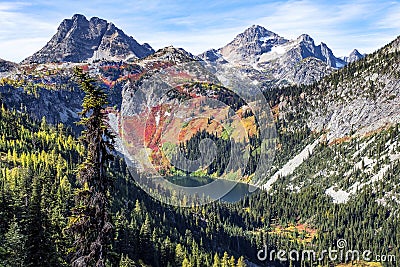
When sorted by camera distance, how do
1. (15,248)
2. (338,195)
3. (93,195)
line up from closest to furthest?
(93,195) < (15,248) < (338,195)

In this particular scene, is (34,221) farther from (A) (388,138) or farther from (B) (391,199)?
(A) (388,138)

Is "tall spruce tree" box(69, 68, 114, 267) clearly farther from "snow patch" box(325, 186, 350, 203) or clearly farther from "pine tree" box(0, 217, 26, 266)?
"snow patch" box(325, 186, 350, 203)

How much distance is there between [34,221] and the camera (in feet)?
117

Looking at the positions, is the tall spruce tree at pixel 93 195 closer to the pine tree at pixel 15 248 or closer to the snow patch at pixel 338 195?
the pine tree at pixel 15 248

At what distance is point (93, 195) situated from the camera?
20062 millimetres

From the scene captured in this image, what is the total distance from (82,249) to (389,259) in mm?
128842

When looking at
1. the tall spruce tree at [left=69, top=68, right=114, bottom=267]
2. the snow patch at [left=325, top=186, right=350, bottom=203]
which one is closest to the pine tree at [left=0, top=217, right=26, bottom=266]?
the tall spruce tree at [left=69, top=68, right=114, bottom=267]

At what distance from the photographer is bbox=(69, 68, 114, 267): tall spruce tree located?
1964 centimetres

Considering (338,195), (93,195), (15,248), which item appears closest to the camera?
(93,195)

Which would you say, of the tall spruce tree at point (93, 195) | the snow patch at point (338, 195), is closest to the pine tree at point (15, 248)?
the tall spruce tree at point (93, 195)

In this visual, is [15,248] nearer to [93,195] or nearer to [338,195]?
[93,195]

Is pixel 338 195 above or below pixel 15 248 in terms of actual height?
below

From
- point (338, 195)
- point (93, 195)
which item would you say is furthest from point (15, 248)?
point (338, 195)

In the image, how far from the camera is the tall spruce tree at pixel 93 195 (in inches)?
773
